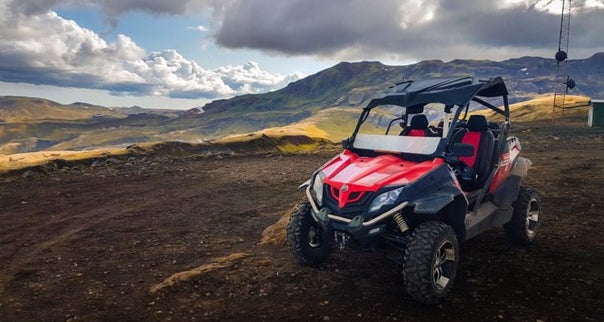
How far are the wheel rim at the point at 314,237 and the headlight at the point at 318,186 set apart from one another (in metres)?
0.61

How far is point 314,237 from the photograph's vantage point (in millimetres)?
6625

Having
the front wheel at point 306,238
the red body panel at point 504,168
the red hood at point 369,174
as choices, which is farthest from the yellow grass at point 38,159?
the red body panel at point 504,168

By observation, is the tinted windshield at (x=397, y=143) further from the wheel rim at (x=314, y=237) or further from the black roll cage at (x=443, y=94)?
the wheel rim at (x=314, y=237)

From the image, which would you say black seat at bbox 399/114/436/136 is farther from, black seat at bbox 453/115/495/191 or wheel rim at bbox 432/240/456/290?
wheel rim at bbox 432/240/456/290

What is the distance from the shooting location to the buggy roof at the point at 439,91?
6.44 metres

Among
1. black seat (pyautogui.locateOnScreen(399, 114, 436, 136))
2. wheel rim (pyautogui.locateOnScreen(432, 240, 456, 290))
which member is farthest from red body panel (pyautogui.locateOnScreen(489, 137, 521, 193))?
wheel rim (pyautogui.locateOnScreen(432, 240, 456, 290))

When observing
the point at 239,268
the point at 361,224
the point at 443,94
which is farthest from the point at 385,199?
the point at 239,268

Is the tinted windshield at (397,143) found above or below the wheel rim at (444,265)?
above

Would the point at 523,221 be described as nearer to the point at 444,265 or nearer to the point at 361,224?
the point at 444,265

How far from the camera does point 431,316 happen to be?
5.03 meters

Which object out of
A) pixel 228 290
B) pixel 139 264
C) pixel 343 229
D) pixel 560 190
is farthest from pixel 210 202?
pixel 560 190

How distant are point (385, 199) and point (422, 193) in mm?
497

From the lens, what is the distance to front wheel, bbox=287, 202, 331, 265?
6.42 meters

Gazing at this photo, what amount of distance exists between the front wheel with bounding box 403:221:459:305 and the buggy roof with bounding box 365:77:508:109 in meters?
2.02
